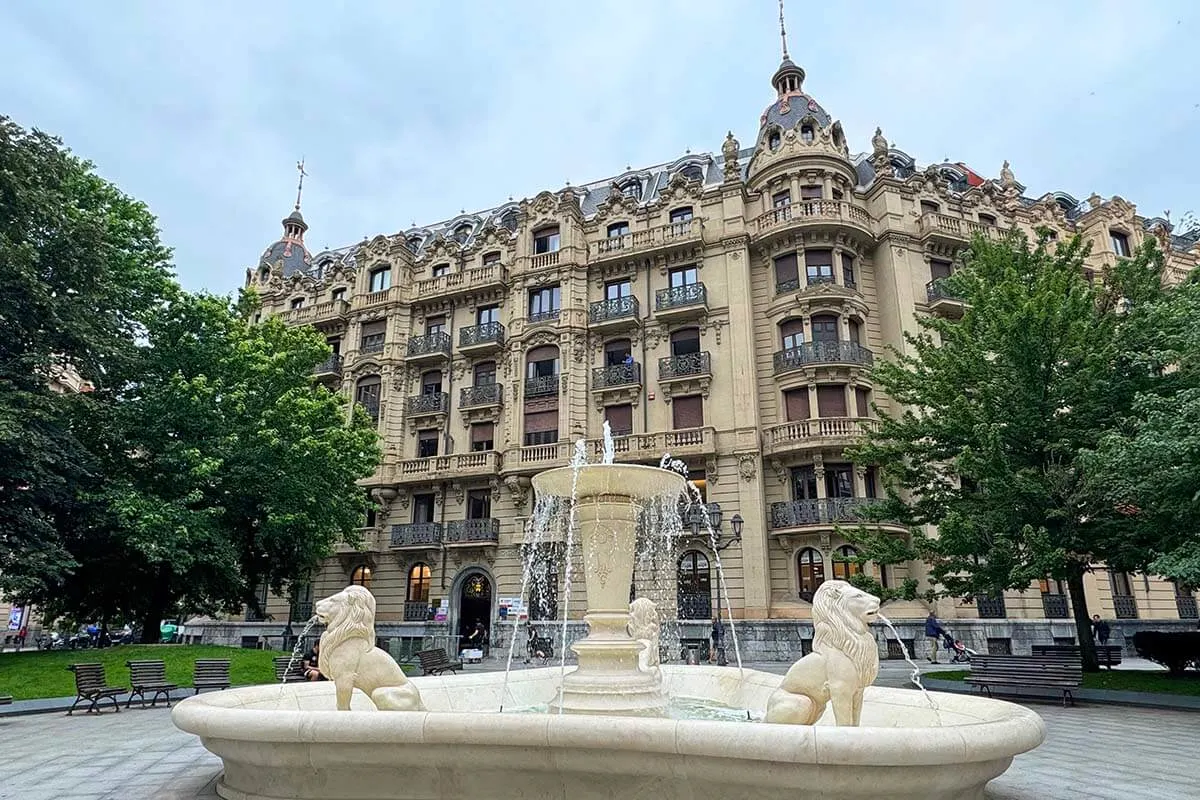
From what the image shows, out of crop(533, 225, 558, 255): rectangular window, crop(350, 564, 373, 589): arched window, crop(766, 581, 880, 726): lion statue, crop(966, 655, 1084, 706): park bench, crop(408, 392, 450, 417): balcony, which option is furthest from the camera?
crop(533, 225, 558, 255): rectangular window

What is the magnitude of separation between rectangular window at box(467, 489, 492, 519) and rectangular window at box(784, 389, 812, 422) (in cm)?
1282

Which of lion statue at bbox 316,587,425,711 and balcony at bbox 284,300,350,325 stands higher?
balcony at bbox 284,300,350,325

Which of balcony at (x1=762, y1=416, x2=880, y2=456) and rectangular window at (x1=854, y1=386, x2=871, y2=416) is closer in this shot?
balcony at (x1=762, y1=416, x2=880, y2=456)

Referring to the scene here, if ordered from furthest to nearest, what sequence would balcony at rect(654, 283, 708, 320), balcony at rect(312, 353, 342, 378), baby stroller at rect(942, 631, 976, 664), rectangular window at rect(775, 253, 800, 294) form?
1. balcony at rect(312, 353, 342, 378)
2. balcony at rect(654, 283, 708, 320)
3. rectangular window at rect(775, 253, 800, 294)
4. baby stroller at rect(942, 631, 976, 664)

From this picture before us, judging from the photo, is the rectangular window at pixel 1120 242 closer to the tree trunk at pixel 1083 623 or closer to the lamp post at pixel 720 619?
the lamp post at pixel 720 619

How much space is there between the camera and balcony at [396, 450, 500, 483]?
92.4 ft

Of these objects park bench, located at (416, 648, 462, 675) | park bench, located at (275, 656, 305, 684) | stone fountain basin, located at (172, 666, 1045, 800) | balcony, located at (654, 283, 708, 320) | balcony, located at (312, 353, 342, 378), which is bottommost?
park bench, located at (275, 656, 305, 684)

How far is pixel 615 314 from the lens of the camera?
28.3 meters

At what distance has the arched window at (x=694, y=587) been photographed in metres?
23.8

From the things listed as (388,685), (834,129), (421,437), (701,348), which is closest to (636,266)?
(701,348)

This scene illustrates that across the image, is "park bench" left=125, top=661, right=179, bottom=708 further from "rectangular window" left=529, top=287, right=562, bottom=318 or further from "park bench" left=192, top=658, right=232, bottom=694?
"rectangular window" left=529, top=287, right=562, bottom=318

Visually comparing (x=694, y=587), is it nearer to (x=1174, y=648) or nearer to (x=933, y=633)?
(x=933, y=633)


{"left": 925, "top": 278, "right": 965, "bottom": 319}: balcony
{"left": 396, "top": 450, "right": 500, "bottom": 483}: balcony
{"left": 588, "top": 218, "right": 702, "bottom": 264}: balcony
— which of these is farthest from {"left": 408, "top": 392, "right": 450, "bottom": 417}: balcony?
{"left": 925, "top": 278, "right": 965, "bottom": 319}: balcony

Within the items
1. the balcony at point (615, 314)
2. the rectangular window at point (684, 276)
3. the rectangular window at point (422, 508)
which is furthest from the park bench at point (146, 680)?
the rectangular window at point (684, 276)
